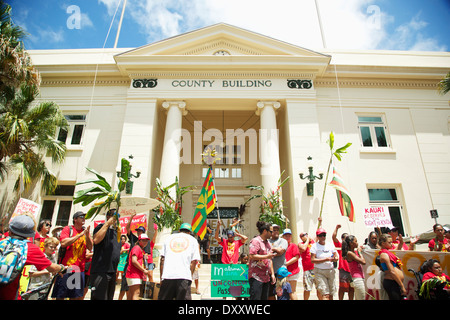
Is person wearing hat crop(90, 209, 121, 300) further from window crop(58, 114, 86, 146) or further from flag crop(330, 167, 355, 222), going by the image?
window crop(58, 114, 86, 146)

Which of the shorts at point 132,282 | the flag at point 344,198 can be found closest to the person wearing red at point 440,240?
the flag at point 344,198

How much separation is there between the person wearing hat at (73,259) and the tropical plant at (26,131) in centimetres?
685

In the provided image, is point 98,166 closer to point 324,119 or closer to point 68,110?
point 68,110

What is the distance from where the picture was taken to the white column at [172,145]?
1164cm

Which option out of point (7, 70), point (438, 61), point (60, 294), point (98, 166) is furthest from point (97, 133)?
point (438, 61)

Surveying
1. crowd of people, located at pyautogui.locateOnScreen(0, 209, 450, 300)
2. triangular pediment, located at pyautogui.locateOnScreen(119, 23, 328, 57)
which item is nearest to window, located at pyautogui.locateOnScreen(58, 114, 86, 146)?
triangular pediment, located at pyautogui.locateOnScreen(119, 23, 328, 57)

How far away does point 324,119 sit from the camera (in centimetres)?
1302

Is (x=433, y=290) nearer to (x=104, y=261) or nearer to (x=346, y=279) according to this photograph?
(x=346, y=279)

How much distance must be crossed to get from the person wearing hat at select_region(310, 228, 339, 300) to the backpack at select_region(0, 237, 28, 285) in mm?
5012

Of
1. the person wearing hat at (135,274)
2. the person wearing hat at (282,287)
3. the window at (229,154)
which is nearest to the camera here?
the person wearing hat at (282,287)

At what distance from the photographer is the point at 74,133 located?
13.3 m

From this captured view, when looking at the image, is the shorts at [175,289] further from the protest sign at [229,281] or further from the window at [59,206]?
the window at [59,206]

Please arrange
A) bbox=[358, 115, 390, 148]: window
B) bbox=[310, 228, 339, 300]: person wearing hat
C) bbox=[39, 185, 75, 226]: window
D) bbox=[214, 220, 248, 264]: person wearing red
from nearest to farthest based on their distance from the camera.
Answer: bbox=[310, 228, 339, 300]: person wearing hat < bbox=[214, 220, 248, 264]: person wearing red < bbox=[39, 185, 75, 226]: window < bbox=[358, 115, 390, 148]: window

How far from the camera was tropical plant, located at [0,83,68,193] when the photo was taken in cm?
967
